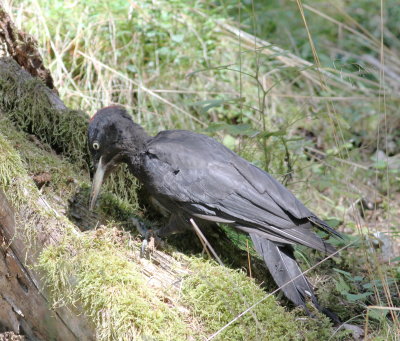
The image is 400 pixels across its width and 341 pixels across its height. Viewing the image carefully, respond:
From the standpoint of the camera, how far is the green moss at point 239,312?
2652mm

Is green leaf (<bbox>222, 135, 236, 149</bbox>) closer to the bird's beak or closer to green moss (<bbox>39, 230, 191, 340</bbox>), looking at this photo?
the bird's beak

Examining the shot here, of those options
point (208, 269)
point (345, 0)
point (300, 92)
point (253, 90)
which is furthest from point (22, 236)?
point (345, 0)

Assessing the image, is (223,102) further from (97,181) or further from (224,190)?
(97,181)

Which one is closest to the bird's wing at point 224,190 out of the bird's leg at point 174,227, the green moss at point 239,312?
the bird's leg at point 174,227

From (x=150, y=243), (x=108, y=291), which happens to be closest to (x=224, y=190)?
(x=150, y=243)

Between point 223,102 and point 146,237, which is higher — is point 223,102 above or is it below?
above

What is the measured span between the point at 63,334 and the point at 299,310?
129 cm

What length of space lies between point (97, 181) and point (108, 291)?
0.80 metres

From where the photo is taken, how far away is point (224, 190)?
3072mm

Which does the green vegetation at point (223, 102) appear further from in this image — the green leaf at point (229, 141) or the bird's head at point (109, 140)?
the bird's head at point (109, 140)

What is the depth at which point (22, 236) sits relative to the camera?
9.30 ft

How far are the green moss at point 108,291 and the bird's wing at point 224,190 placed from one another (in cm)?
52

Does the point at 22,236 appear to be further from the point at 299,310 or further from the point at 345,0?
the point at 345,0

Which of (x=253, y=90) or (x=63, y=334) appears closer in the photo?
(x=63, y=334)
